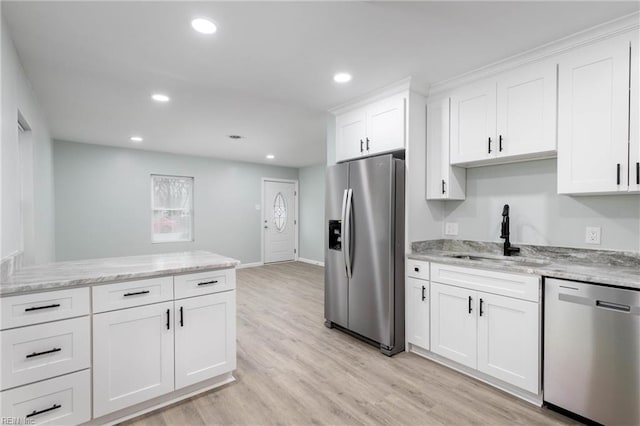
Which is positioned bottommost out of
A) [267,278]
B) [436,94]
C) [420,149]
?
[267,278]

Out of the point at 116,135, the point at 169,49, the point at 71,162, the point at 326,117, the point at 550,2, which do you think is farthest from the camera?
the point at 71,162

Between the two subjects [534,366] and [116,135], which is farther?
[116,135]

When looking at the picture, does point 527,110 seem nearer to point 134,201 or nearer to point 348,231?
point 348,231

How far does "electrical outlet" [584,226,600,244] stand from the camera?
223cm

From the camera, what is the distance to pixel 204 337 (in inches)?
85.8

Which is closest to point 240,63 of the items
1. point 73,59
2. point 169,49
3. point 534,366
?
point 169,49

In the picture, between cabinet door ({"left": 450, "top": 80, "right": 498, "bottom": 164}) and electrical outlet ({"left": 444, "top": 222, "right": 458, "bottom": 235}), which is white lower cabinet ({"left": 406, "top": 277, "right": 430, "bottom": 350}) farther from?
cabinet door ({"left": 450, "top": 80, "right": 498, "bottom": 164})

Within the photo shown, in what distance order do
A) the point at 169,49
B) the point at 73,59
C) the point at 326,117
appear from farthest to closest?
1. the point at 326,117
2. the point at 73,59
3. the point at 169,49

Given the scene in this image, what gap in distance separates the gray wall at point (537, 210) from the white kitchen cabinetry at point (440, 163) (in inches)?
7.5

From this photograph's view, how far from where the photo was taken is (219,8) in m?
1.76

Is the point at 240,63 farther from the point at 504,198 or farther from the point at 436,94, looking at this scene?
the point at 504,198

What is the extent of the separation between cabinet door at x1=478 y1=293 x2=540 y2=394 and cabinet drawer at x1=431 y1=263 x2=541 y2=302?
51mm

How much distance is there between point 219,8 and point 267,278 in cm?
484

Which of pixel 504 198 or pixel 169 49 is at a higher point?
pixel 169 49
